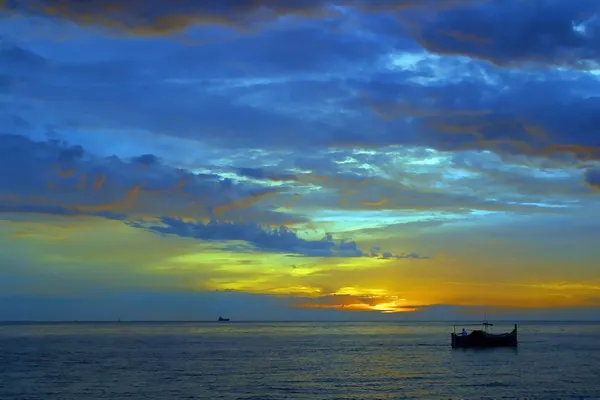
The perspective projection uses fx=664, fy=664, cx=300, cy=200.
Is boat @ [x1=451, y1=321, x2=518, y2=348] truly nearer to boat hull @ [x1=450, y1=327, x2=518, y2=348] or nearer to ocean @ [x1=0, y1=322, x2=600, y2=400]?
boat hull @ [x1=450, y1=327, x2=518, y2=348]

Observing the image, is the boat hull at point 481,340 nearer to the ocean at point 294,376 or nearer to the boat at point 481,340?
the boat at point 481,340

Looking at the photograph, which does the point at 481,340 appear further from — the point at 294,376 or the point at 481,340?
the point at 294,376

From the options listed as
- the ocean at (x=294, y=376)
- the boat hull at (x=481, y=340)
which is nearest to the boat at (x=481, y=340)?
the boat hull at (x=481, y=340)

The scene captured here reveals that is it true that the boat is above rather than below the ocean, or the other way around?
above

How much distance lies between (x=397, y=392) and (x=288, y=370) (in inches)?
1011

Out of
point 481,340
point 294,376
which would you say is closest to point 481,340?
point 481,340

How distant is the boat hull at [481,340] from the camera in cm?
13788

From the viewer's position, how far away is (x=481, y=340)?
139 m

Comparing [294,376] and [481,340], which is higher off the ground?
[481,340]

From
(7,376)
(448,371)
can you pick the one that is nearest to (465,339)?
(448,371)

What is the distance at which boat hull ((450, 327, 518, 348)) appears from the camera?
452 ft

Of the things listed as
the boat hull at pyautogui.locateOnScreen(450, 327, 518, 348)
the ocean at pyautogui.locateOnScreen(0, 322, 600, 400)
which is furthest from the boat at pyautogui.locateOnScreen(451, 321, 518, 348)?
the ocean at pyautogui.locateOnScreen(0, 322, 600, 400)

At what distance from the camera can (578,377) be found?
86312mm

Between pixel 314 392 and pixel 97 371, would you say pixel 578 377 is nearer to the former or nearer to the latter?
pixel 314 392
